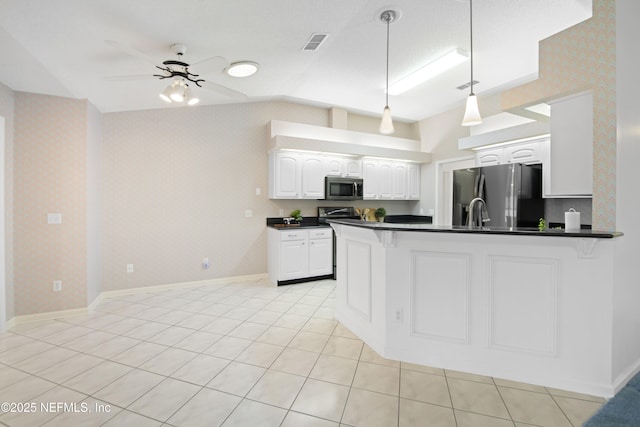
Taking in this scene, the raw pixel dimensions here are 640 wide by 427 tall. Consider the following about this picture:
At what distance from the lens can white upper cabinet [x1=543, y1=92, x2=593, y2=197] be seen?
7.45 ft

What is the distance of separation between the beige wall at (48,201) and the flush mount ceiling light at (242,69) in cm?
177

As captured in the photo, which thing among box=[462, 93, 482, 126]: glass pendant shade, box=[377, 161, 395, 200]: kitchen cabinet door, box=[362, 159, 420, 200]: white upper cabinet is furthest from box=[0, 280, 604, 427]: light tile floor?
box=[377, 161, 395, 200]: kitchen cabinet door

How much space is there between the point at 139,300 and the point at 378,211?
168 inches

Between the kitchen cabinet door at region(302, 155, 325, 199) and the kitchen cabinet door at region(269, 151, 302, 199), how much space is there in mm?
92

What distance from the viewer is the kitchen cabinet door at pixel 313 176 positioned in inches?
192

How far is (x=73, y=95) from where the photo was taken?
10.4 feet

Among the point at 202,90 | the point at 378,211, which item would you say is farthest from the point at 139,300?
the point at 378,211

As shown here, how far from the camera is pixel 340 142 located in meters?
5.13

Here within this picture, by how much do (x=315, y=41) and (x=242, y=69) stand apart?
2.96 ft

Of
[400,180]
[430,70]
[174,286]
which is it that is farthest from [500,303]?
[174,286]

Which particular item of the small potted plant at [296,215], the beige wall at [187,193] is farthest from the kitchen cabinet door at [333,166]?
the small potted plant at [296,215]

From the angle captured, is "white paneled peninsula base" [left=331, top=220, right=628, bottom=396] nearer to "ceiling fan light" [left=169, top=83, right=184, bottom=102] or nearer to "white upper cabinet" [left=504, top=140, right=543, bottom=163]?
"ceiling fan light" [left=169, top=83, right=184, bottom=102]

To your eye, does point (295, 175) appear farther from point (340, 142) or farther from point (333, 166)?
point (340, 142)

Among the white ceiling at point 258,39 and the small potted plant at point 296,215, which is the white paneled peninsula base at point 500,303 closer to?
the white ceiling at point 258,39
